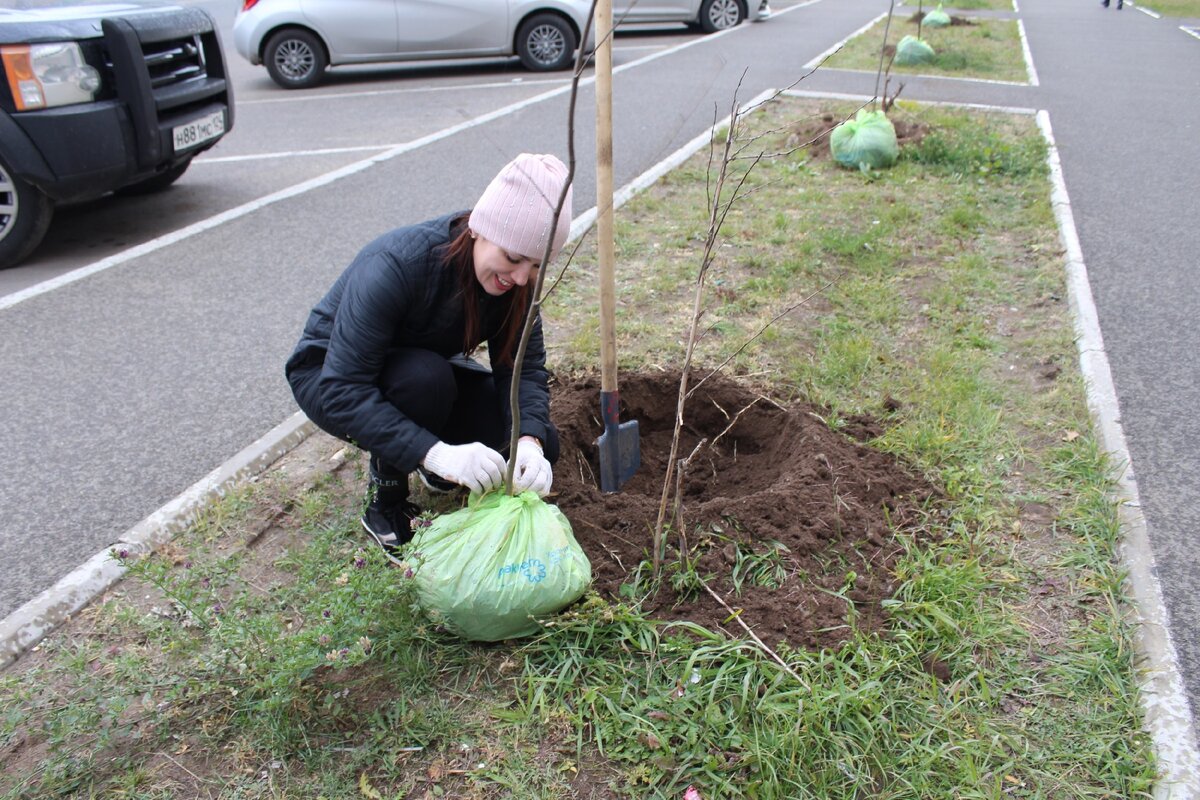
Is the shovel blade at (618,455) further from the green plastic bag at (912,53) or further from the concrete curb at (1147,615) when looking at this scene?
the green plastic bag at (912,53)

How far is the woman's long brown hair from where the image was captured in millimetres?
2393

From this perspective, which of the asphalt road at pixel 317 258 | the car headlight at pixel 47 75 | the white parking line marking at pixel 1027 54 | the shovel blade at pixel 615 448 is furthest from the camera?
the white parking line marking at pixel 1027 54

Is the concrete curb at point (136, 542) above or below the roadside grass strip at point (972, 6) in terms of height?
below

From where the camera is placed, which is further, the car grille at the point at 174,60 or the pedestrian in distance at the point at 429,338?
the car grille at the point at 174,60

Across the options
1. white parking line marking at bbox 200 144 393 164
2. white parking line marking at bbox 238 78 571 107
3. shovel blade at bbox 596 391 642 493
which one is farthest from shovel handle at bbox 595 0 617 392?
white parking line marking at bbox 238 78 571 107

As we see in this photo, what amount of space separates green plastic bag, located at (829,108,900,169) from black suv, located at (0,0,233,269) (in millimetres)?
4351

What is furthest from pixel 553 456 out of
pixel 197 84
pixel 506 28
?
pixel 506 28

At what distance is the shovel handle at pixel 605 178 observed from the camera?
2510 mm

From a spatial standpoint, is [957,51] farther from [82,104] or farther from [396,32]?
[82,104]

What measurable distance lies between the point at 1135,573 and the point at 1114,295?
2.54m

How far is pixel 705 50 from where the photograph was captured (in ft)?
40.7

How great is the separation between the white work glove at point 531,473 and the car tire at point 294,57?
9.30 meters

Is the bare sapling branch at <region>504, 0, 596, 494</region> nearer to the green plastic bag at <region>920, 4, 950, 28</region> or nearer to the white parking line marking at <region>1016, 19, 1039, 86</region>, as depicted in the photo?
the white parking line marking at <region>1016, 19, 1039, 86</region>

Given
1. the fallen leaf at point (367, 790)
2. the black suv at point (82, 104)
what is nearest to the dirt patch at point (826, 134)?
the black suv at point (82, 104)
